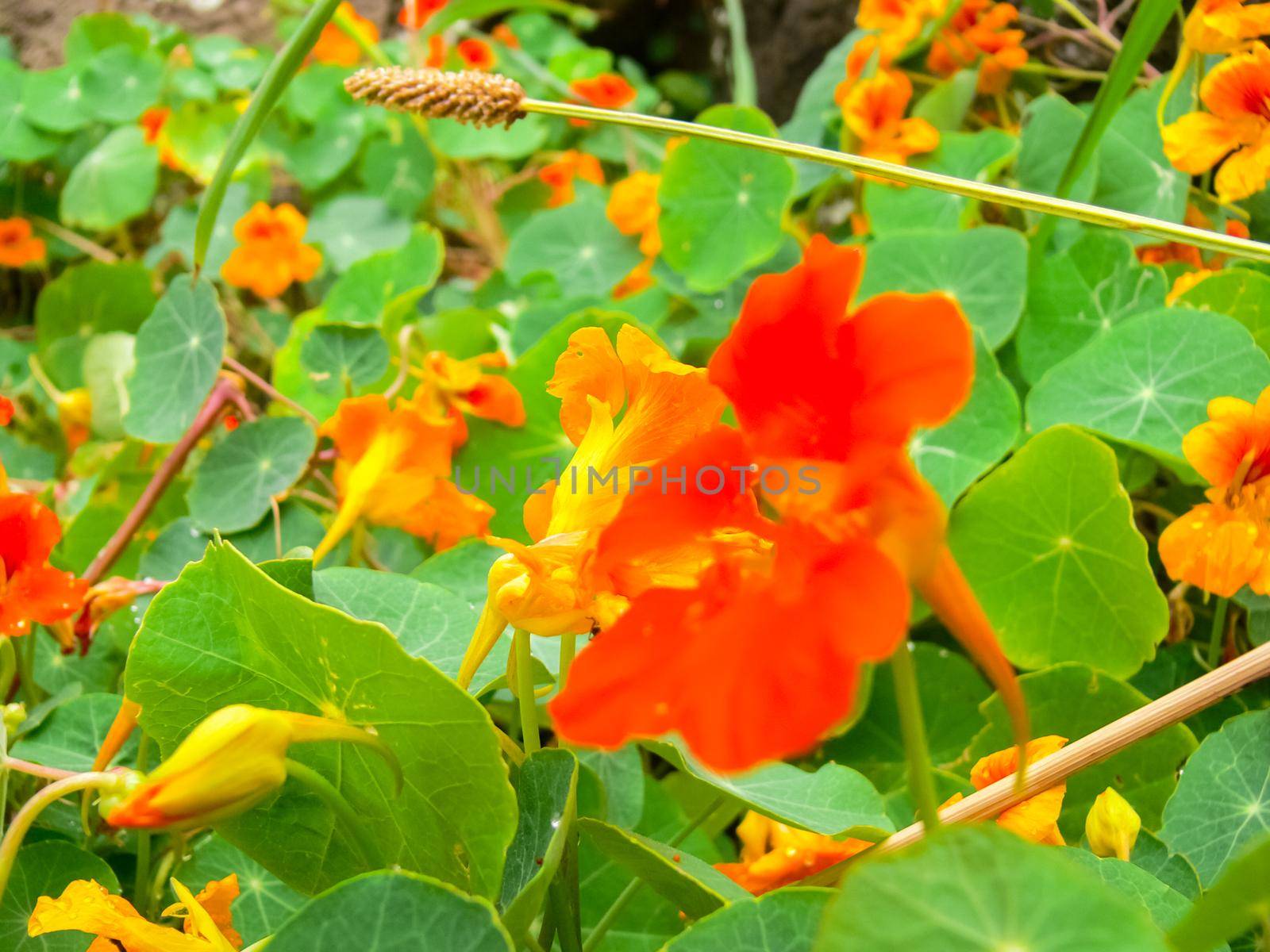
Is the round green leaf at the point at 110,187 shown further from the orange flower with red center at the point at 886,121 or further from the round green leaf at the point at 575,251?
the orange flower with red center at the point at 886,121

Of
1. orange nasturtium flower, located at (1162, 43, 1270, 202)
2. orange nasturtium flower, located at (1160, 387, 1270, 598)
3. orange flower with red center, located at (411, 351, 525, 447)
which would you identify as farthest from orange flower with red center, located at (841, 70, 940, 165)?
orange nasturtium flower, located at (1160, 387, 1270, 598)

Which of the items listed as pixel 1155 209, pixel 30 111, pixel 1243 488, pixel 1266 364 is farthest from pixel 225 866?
pixel 30 111

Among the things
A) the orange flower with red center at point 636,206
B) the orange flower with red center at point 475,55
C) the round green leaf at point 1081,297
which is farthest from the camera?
the orange flower with red center at point 475,55

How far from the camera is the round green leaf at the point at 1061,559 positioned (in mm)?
733

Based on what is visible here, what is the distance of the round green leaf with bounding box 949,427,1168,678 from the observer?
2.41 ft

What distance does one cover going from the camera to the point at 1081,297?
0.98 meters

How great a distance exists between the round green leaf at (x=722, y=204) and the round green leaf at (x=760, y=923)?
2.89 ft

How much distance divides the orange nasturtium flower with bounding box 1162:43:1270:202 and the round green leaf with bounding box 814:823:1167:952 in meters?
0.72

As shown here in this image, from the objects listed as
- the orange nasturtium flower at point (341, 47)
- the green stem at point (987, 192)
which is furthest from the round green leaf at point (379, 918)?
the orange nasturtium flower at point (341, 47)

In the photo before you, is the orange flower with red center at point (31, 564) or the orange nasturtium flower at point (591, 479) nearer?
the orange nasturtium flower at point (591, 479)

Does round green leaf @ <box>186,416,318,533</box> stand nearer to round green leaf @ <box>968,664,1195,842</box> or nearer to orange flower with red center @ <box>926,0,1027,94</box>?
round green leaf @ <box>968,664,1195,842</box>

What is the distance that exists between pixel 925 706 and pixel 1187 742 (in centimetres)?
20

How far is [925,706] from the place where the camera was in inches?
31.6

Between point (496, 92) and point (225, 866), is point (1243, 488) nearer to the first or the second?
point (496, 92)
